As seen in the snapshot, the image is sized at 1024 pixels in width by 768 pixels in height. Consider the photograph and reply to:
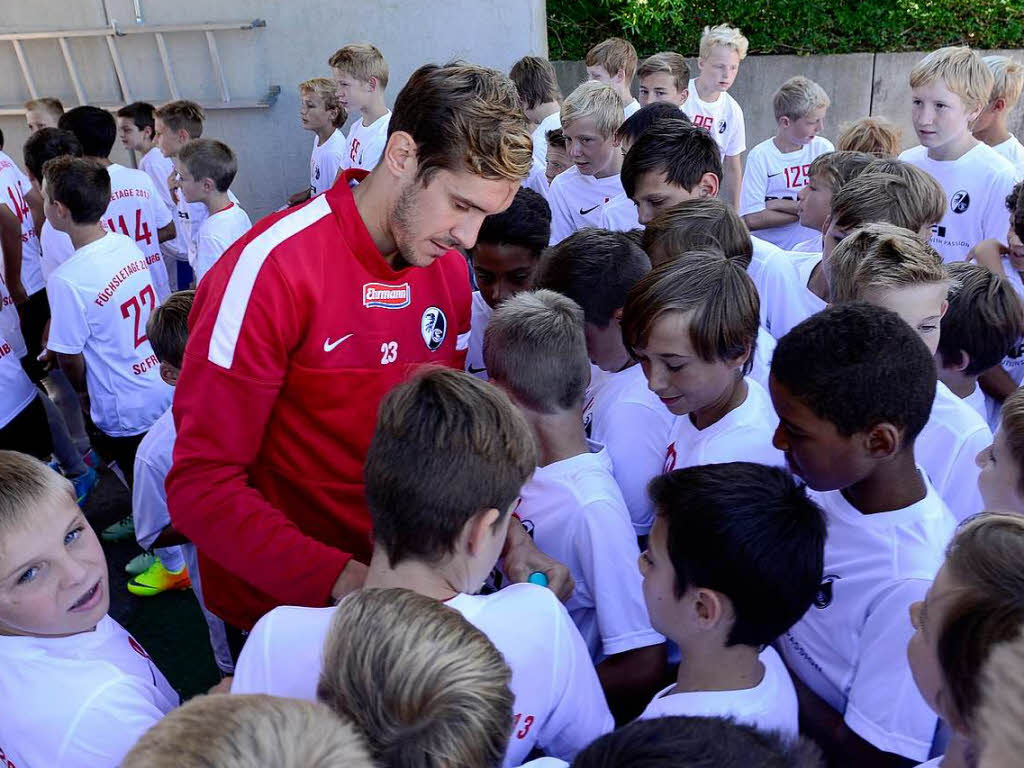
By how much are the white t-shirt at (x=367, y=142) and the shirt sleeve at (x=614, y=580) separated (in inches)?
190

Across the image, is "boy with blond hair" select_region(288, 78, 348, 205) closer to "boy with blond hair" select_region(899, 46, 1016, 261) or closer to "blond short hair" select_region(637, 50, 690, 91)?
"blond short hair" select_region(637, 50, 690, 91)

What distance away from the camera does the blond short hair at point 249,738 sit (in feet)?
2.95

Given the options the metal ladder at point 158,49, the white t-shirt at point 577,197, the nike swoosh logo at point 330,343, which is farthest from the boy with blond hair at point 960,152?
the metal ladder at point 158,49

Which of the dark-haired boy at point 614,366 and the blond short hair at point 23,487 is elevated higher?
the blond short hair at point 23,487

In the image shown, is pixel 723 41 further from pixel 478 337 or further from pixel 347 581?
pixel 347 581

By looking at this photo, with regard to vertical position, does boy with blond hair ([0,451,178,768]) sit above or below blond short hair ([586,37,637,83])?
below

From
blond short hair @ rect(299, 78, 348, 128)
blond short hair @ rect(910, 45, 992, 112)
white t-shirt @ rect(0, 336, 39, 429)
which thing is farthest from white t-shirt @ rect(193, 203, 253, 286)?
blond short hair @ rect(910, 45, 992, 112)

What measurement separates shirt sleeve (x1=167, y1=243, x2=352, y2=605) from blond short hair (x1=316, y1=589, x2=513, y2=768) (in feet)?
2.00

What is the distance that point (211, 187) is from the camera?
5.34 m

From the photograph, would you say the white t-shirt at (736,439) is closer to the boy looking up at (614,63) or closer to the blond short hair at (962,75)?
the blond short hair at (962,75)

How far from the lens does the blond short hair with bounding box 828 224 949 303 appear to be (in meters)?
2.52

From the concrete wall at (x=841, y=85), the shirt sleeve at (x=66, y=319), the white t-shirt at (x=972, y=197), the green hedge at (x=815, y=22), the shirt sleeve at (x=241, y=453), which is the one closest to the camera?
the shirt sleeve at (x=241, y=453)

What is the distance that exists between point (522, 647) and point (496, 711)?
16.1 inches

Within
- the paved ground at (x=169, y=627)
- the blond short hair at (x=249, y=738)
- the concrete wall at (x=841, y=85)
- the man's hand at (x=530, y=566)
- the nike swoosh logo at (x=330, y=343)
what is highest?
the blond short hair at (x=249, y=738)
